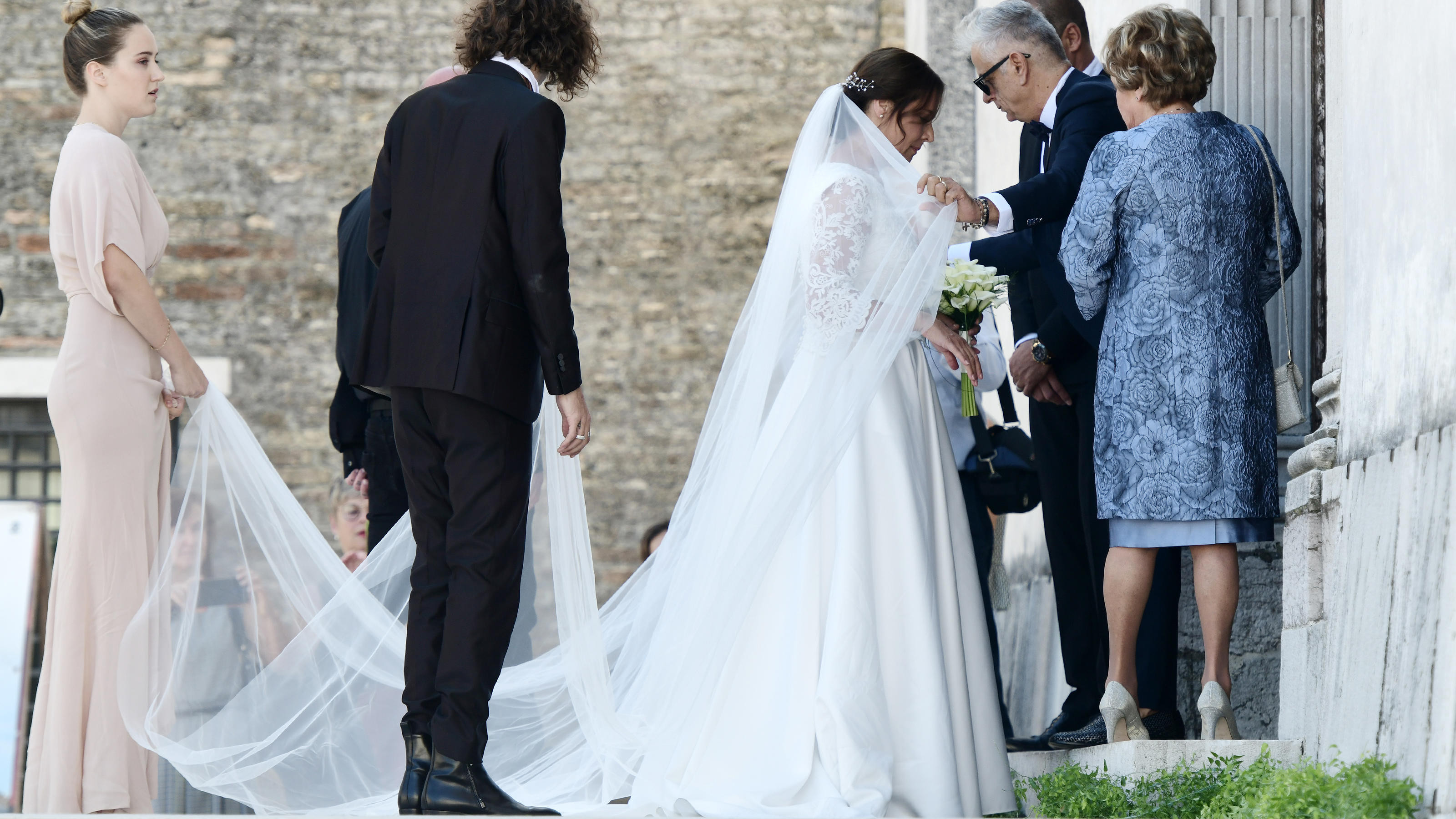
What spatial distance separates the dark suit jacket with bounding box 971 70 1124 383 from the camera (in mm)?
3877

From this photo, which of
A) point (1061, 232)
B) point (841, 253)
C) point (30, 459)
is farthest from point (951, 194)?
point (30, 459)

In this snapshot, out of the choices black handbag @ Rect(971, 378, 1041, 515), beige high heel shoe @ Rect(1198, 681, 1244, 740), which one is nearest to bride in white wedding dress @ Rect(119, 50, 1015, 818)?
beige high heel shoe @ Rect(1198, 681, 1244, 740)

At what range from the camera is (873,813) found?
316 cm

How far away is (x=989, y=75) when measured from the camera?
424 cm

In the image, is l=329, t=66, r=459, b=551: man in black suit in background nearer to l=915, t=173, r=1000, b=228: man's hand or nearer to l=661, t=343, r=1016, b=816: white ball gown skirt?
l=661, t=343, r=1016, b=816: white ball gown skirt

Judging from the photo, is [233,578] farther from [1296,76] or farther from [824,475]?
[1296,76]

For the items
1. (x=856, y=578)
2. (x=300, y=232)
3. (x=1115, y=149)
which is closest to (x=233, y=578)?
(x=856, y=578)

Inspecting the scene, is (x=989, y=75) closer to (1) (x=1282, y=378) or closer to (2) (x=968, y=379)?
(2) (x=968, y=379)

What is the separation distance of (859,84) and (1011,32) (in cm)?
68

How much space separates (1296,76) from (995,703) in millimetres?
2197

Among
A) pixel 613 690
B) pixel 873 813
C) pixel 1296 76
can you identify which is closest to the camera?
pixel 873 813

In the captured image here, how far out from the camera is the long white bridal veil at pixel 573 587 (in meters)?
3.43

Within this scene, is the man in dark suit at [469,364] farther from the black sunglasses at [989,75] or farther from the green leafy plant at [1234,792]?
Answer: the black sunglasses at [989,75]

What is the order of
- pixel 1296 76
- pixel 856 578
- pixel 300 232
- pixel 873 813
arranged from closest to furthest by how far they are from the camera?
1. pixel 873 813
2. pixel 856 578
3. pixel 1296 76
4. pixel 300 232
